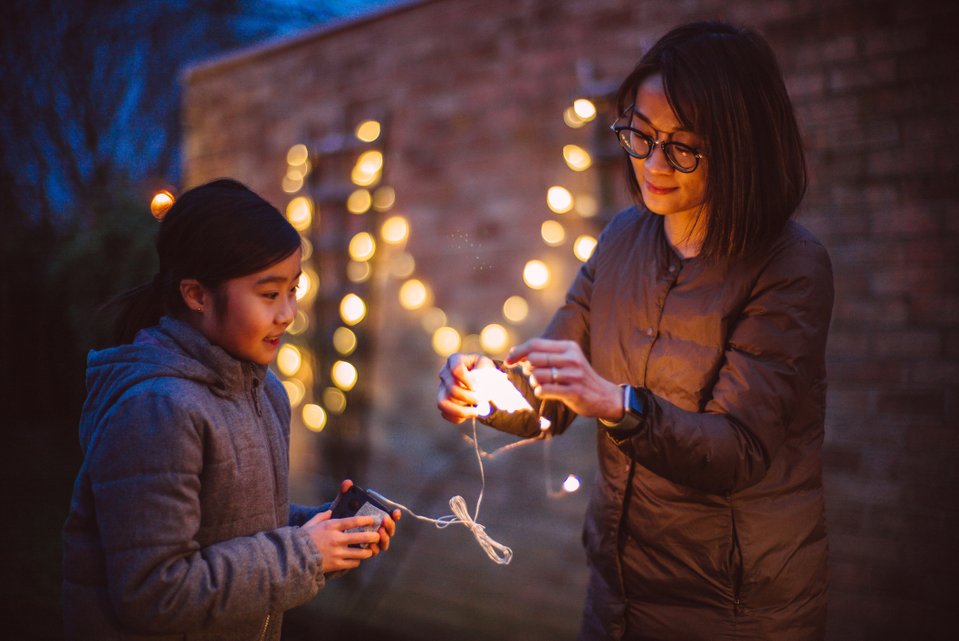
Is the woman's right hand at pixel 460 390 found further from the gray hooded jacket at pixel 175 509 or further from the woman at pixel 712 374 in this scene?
the gray hooded jacket at pixel 175 509

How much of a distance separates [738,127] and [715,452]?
0.68 meters

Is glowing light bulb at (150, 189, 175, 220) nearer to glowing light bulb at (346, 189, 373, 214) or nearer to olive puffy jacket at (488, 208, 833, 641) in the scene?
olive puffy jacket at (488, 208, 833, 641)

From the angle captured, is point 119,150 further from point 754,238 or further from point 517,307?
point 754,238

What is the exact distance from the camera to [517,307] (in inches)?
133

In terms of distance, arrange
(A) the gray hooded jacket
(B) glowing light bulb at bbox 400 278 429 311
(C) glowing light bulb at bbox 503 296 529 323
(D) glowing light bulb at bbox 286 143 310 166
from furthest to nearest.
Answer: (D) glowing light bulb at bbox 286 143 310 166 < (B) glowing light bulb at bbox 400 278 429 311 < (C) glowing light bulb at bbox 503 296 529 323 < (A) the gray hooded jacket

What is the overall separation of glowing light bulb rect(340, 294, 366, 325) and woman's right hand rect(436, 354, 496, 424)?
2372 millimetres

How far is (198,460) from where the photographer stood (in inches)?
50.6

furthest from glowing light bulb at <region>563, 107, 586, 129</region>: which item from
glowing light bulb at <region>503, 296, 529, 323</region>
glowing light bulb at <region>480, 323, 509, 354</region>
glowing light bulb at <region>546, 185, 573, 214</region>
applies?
glowing light bulb at <region>480, 323, 509, 354</region>

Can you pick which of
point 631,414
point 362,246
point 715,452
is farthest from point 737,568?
point 362,246

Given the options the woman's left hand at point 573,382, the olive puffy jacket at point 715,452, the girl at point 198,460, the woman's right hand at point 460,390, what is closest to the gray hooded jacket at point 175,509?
the girl at point 198,460

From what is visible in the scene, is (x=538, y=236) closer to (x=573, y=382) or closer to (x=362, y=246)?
(x=362, y=246)

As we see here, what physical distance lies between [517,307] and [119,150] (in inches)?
357

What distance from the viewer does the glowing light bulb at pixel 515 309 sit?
336 centimetres

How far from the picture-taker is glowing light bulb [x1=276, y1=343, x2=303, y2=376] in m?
4.17
